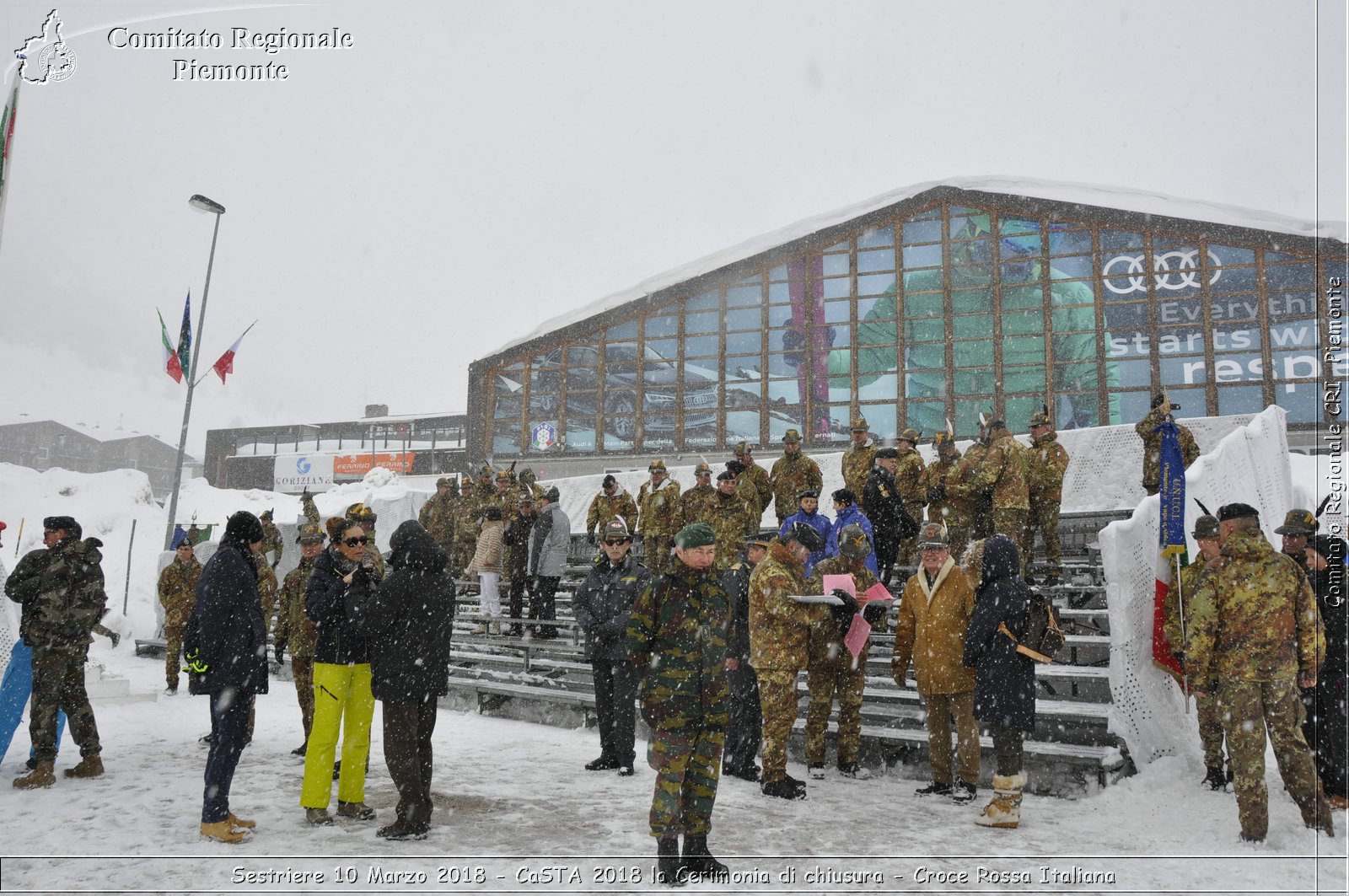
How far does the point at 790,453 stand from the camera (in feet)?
37.0

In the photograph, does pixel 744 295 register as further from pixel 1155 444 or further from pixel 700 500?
pixel 1155 444

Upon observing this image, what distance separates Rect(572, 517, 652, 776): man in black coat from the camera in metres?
6.75

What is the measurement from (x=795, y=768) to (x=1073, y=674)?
96.0 inches

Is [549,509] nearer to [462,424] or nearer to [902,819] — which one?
[902,819]

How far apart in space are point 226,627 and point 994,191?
23.1m

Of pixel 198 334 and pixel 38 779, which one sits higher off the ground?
pixel 198 334

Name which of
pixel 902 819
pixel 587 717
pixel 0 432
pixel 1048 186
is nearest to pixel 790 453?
pixel 587 717

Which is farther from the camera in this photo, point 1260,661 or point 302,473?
point 302,473

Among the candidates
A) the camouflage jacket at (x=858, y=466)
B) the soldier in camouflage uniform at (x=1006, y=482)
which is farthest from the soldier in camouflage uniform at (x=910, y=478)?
the soldier in camouflage uniform at (x=1006, y=482)

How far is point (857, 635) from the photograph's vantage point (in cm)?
623

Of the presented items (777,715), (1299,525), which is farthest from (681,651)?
(1299,525)

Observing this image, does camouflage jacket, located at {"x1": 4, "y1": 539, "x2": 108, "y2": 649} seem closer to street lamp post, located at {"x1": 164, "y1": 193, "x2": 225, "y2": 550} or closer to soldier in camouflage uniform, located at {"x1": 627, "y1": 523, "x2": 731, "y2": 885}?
soldier in camouflage uniform, located at {"x1": 627, "y1": 523, "x2": 731, "y2": 885}

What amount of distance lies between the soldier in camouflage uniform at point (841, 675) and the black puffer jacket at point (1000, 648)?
92 cm

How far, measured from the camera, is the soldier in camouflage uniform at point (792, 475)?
11219 mm
